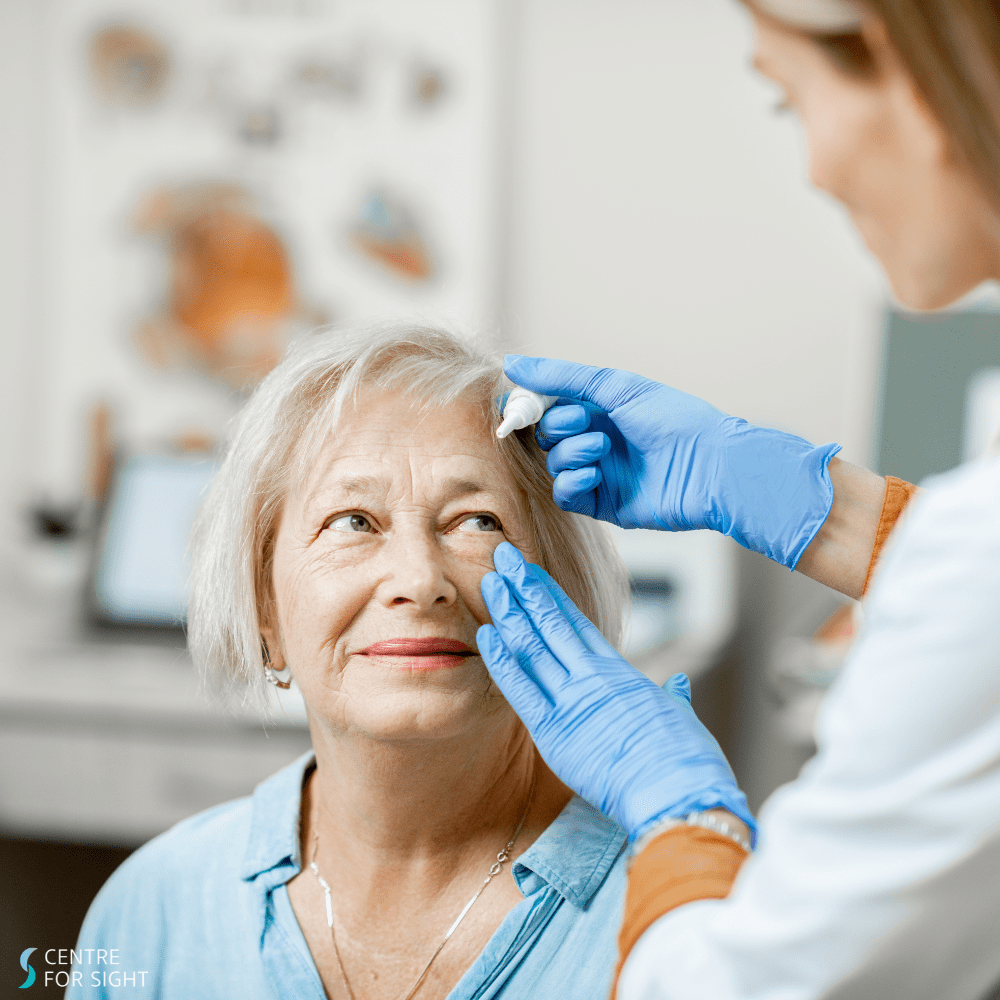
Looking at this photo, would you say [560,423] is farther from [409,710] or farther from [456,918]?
[456,918]

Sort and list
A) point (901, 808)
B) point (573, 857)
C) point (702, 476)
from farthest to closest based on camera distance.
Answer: point (702, 476), point (573, 857), point (901, 808)

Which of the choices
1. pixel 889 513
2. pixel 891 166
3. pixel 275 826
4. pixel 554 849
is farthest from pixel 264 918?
pixel 891 166

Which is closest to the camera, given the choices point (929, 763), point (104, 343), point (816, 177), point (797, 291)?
point (929, 763)

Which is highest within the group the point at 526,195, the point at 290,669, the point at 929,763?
the point at 526,195

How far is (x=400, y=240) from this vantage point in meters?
2.60

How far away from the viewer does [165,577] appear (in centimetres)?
262

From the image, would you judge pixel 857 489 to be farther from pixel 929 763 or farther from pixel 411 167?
pixel 411 167

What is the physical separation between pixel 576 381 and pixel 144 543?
72.3 inches

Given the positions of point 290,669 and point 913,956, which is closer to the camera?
point 913,956

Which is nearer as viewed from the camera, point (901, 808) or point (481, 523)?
point (901, 808)

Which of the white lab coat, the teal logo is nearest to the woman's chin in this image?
the white lab coat

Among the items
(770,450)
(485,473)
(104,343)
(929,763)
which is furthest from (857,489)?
(104,343)

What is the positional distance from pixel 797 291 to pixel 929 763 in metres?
2.07

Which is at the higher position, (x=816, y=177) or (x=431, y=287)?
(x=816, y=177)
